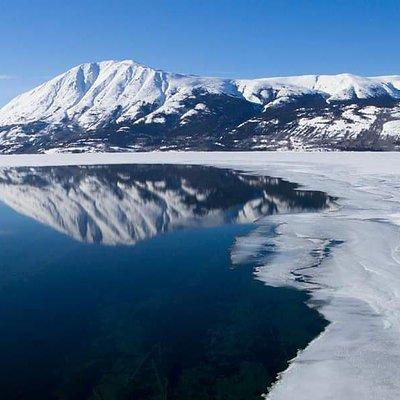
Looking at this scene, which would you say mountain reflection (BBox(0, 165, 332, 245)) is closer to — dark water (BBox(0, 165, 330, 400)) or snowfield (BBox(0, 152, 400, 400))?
dark water (BBox(0, 165, 330, 400))

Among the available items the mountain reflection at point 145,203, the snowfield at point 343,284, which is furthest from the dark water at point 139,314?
the snowfield at point 343,284

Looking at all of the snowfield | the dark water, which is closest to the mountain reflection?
the dark water

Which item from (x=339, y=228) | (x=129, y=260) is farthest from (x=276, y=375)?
(x=339, y=228)

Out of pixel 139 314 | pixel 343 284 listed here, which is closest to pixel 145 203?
pixel 343 284

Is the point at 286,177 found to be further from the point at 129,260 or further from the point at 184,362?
the point at 184,362

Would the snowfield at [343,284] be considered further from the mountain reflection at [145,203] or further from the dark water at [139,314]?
the mountain reflection at [145,203]

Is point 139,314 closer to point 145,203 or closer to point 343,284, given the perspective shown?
point 343,284

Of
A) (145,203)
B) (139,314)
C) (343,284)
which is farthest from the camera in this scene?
(145,203)
